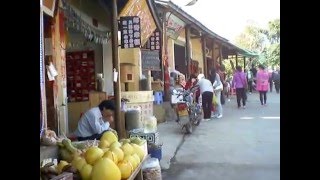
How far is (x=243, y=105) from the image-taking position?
1650 centimetres

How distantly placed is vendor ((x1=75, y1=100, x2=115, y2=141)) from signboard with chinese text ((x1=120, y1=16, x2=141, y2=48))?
140 inches

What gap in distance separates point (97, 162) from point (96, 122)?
2358 millimetres

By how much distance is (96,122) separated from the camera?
19.0ft

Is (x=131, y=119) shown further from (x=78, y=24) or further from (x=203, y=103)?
(x=203, y=103)

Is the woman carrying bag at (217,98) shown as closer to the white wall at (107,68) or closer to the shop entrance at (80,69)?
the white wall at (107,68)

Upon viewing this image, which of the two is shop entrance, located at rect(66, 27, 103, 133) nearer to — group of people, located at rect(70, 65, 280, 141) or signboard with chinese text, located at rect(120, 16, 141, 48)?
signboard with chinese text, located at rect(120, 16, 141, 48)

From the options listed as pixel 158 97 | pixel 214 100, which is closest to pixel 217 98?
pixel 214 100

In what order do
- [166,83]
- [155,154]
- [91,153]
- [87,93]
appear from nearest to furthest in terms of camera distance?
1. [91,153]
2. [155,154]
3. [87,93]
4. [166,83]

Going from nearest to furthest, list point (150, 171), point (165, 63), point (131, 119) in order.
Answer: point (150, 171) < point (131, 119) < point (165, 63)

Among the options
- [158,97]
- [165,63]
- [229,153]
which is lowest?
[229,153]

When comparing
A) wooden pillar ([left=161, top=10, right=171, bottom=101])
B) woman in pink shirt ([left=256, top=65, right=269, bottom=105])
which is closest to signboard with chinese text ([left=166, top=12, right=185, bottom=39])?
wooden pillar ([left=161, top=10, right=171, bottom=101])
